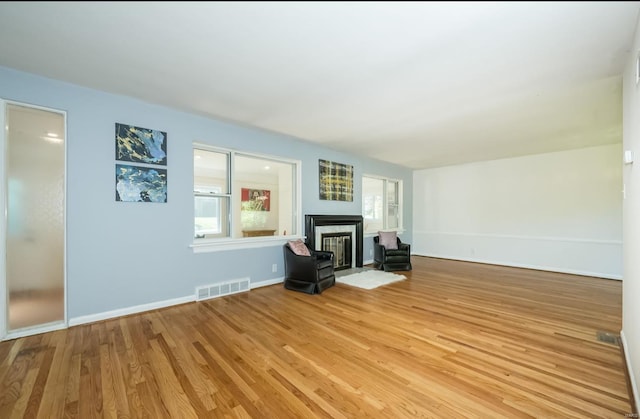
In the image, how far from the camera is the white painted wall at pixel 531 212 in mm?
4922

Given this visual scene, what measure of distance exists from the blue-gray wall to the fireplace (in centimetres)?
132

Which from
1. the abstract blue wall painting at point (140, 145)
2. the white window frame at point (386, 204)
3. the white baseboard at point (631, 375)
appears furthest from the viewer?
the white window frame at point (386, 204)

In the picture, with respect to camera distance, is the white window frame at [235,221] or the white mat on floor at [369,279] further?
the white mat on floor at [369,279]

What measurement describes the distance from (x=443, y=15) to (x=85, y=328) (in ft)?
14.0

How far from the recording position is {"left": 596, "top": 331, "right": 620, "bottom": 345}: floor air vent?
8.05 ft

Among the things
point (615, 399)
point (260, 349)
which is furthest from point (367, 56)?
point (615, 399)

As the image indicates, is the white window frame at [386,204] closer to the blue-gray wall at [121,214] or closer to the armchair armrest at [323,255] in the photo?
the armchair armrest at [323,255]

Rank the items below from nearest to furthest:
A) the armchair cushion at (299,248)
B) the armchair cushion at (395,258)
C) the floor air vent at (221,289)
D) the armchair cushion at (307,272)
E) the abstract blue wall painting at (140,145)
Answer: the abstract blue wall painting at (140,145)
the floor air vent at (221,289)
the armchair cushion at (307,272)
the armchair cushion at (299,248)
the armchair cushion at (395,258)

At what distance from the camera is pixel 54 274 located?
2.73 meters

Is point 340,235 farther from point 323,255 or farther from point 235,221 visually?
point 235,221

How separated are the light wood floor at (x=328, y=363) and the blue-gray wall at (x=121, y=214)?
35 cm

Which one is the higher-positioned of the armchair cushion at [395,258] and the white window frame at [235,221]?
the white window frame at [235,221]

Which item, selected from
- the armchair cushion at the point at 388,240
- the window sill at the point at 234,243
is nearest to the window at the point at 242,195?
the window sill at the point at 234,243

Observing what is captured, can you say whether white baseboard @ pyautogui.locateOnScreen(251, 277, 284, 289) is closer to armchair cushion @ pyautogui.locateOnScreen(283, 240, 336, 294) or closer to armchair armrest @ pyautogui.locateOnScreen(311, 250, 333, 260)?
armchair cushion @ pyautogui.locateOnScreen(283, 240, 336, 294)
